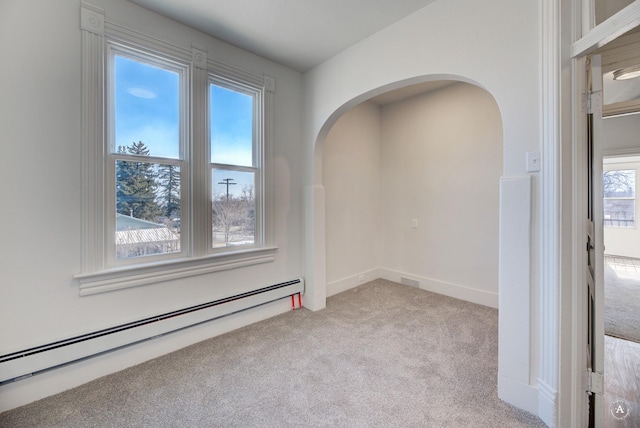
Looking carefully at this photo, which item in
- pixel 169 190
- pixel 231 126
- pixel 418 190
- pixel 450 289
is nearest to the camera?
pixel 169 190

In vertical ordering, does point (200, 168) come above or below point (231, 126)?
below

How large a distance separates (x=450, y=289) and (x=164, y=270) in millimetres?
3416

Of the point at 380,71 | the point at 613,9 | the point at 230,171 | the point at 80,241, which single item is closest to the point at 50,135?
the point at 80,241

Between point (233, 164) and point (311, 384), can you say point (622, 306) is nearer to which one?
point (311, 384)

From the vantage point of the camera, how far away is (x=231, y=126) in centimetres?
271

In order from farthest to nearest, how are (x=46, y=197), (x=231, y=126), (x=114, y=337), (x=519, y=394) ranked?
(x=231, y=126) < (x=114, y=337) < (x=46, y=197) < (x=519, y=394)

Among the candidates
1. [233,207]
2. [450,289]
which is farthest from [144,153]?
[450,289]

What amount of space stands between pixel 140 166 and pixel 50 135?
539 mm

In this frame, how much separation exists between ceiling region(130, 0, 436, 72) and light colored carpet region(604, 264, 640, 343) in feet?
11.7

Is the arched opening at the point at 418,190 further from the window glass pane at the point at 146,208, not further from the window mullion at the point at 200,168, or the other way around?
the window glass pane at the point at 146,208

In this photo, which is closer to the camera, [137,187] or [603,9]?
[603,9]

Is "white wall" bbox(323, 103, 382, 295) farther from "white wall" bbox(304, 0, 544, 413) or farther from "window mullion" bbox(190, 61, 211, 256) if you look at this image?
"window mullion" bbox(190, 61, 211, 256)

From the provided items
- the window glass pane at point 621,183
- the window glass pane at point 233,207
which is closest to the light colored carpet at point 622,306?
the window glass pane at point 621,183

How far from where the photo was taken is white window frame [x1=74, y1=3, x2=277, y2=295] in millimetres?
1892
